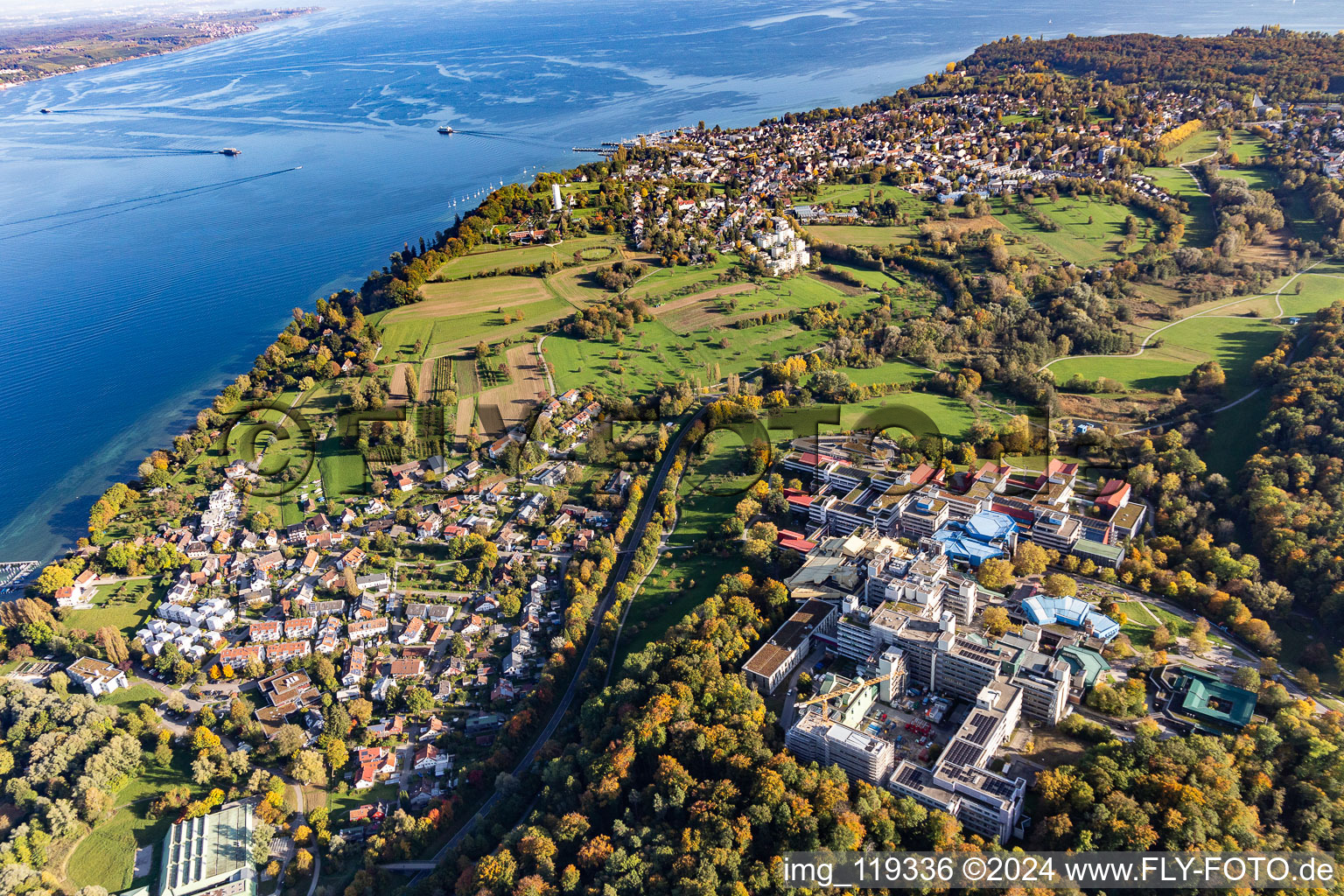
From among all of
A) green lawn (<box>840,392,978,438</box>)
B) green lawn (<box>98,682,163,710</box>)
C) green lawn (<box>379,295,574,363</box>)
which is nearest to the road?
green lawn (<box>840,392,978,438</box>)

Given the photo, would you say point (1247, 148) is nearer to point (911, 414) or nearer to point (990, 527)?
point (911, 414)

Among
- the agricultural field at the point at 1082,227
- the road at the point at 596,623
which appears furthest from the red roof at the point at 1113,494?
the agricultural field at the point at 1082,227

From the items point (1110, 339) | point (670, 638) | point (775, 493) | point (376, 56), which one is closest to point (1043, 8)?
point (376, 56)

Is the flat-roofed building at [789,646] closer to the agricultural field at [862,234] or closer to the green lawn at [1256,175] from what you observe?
the agricultural field at [862,234]

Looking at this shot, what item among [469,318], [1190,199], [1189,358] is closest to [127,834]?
[469,318]

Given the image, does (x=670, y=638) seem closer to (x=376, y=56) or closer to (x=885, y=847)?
(x=885, y=847)

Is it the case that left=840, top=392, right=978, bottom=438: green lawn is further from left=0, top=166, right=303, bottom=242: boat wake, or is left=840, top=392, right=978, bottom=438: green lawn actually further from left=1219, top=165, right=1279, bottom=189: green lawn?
left=0, top=166, right=303, bottom=242: boat wake

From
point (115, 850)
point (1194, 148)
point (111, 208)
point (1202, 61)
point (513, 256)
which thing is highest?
point (1202, 61)

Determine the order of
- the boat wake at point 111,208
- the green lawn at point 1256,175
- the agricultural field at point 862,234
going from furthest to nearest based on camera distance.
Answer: the boat wake at point 111,208
the green lawn at point 1256,175
the agricultural field at point 862,234
